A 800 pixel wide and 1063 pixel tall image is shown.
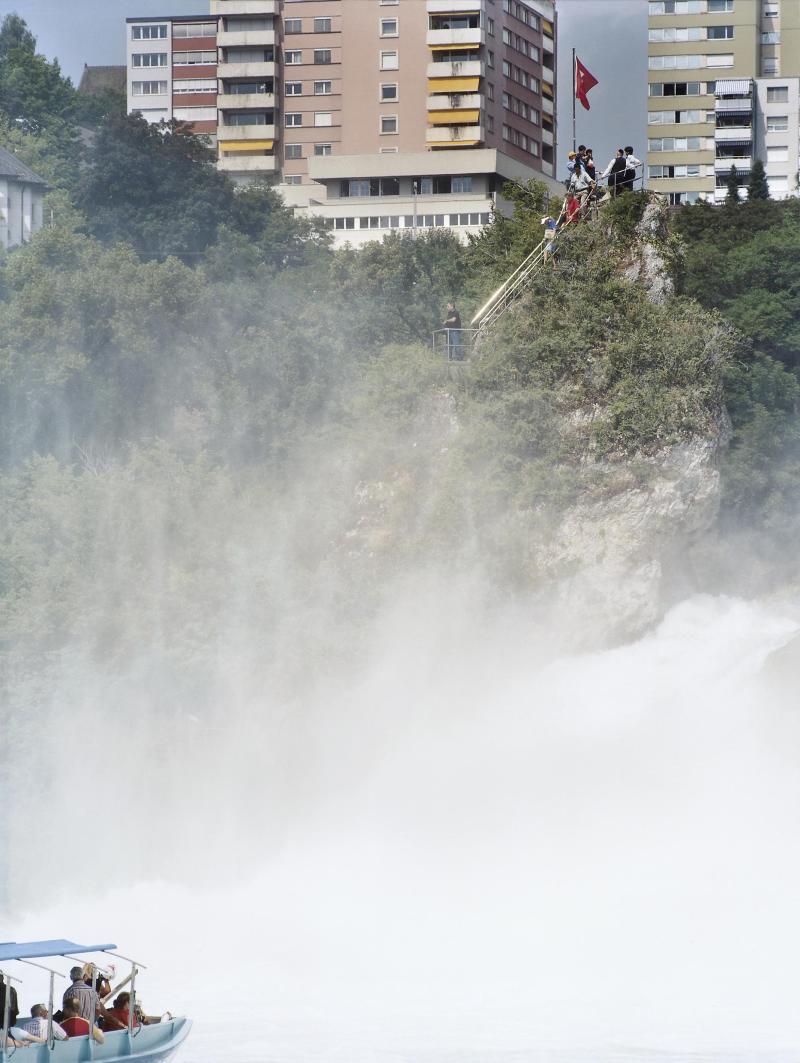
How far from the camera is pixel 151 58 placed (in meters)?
113

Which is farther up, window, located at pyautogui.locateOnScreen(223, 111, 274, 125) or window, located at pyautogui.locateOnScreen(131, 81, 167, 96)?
window, located at pyautogui.locateOnScreen(131, 81, 167, 96)

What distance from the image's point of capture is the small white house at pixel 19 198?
6925cm

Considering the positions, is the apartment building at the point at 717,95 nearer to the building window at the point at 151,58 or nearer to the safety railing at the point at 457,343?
the building window at the point at 151,58

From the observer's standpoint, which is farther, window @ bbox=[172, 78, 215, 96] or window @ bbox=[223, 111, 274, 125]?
window @ bbox=[172, 78, 215, 96]

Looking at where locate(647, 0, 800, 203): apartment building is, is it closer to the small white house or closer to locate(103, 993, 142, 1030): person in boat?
the small white house

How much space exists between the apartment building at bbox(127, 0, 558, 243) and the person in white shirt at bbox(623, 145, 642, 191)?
25.7 meters

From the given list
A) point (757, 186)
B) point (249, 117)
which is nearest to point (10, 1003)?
point (757, 186)

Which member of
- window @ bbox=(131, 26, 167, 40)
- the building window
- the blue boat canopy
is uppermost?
window @ bbox=(131, 26, 167, 40)

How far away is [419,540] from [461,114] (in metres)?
50.6

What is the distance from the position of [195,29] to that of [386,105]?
29654 millimetres

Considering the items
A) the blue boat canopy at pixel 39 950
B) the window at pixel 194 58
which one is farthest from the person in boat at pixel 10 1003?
the window at pixel 194 58

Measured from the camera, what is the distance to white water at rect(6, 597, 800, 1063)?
2714 cm

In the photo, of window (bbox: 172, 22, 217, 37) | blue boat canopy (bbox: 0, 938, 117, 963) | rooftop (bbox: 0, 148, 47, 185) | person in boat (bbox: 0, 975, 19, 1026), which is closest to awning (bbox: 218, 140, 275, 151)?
window (bbox: 172, 22, 217, 37)

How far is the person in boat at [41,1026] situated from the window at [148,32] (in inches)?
3911
